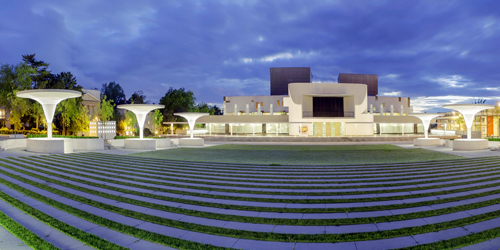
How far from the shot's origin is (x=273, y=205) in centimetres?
625

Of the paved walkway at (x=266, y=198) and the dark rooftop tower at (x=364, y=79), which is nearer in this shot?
the paved walkway at (x=266, y=198)

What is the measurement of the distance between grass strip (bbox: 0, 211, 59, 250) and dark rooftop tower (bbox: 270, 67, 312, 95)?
55948 millimetres

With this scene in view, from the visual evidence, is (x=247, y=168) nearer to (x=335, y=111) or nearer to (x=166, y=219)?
(x=166, y=219)

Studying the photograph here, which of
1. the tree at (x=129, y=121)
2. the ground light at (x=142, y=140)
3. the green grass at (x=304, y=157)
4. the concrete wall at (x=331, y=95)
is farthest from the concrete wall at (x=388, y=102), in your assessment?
the tree at (x=129, y=121)

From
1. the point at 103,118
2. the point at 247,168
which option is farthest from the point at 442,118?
the point at 103,118

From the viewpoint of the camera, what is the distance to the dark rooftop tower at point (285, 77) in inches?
2296

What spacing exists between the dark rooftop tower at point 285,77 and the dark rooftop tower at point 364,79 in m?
7.94

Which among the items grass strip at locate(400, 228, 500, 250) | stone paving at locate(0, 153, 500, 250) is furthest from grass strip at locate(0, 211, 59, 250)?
grass strip at locate(400, 228, 500, 250)

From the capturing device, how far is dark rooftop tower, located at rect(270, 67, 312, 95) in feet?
191

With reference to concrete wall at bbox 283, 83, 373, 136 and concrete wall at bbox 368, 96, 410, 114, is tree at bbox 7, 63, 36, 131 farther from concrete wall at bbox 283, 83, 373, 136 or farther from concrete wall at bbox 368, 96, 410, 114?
concrete wall at bbox 368, 96, 410, 114

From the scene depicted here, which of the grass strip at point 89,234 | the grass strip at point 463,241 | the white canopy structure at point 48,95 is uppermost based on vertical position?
the white canopy structure at point 48,95

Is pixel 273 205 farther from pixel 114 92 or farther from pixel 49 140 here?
pixel 114 92

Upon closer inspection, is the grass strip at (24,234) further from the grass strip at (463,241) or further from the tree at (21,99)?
the tree at (21,99)

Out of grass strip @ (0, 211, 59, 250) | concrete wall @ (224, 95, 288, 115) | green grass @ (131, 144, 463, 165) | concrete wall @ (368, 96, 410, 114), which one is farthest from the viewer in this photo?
concrete wall @ (368, 96, 410, 114)
